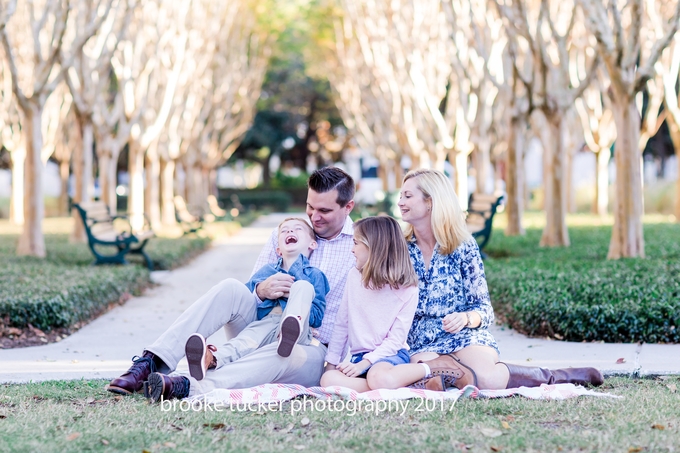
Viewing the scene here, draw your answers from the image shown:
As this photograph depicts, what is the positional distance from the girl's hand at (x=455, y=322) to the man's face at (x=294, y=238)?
96cm

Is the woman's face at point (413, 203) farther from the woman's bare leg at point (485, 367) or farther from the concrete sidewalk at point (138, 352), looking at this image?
the concrete sidewalk at point (138, 352)

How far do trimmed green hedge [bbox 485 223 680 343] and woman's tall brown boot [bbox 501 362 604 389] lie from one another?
184 cm

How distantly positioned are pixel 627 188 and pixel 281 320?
300 inches

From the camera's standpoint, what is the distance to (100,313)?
9.15 m

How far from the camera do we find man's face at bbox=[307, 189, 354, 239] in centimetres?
529

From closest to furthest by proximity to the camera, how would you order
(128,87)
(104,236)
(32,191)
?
(104,236) < (32,191) < (128,87)

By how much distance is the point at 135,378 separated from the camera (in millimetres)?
4926

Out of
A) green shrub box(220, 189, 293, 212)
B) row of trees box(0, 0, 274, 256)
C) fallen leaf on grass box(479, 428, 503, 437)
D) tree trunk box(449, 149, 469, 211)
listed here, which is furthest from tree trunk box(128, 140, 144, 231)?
green shrub box(220, 189, 293, 212)

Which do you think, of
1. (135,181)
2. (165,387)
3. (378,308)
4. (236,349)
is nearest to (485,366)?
(378,308)

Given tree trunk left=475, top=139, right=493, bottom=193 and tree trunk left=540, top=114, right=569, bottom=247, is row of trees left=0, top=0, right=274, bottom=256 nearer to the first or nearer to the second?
tree trunk left=540, top=114, right=569, bottom=247

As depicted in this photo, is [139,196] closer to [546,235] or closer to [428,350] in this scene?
[546,235]

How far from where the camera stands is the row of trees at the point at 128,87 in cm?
1327

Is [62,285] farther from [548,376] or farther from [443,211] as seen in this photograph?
[548,376]

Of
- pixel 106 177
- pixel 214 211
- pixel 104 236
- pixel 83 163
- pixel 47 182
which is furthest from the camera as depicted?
pixel 47 182
